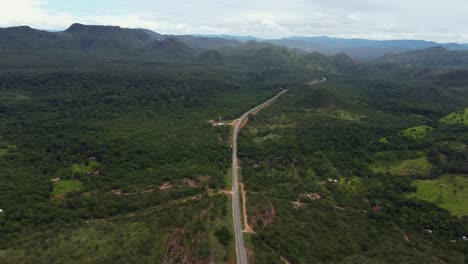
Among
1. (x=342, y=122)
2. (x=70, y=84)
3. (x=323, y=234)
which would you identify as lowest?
(x=323, y=234)

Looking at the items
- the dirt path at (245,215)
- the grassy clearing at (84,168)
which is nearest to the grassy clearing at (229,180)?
the dirt path at (245,215)

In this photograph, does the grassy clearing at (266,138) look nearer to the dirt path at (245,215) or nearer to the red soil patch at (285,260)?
the dirt path at (245,215)

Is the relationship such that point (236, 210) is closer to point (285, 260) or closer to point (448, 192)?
point (285, 260)

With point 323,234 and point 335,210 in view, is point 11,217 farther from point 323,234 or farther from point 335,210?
point 335,210

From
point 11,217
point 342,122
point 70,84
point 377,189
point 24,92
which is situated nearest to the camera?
point 11,217

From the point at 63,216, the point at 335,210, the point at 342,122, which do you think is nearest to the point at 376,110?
the point at 342,122

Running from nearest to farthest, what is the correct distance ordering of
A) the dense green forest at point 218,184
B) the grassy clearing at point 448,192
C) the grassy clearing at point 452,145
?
the dense green forest at point 218,184 → the grassy clearing at point 448,192 → the grassy clearing at point 452,145

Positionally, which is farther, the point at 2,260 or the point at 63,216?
the point at 63,216
